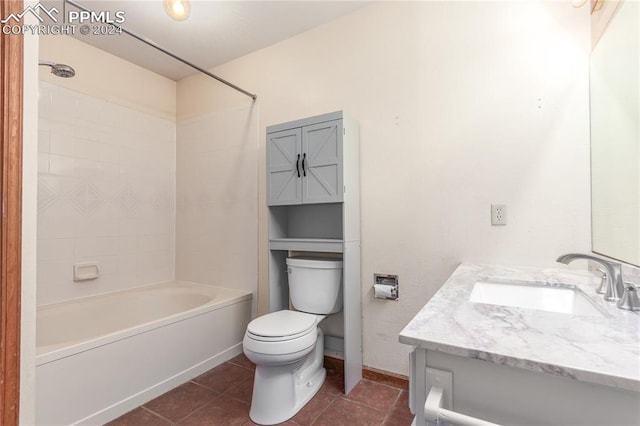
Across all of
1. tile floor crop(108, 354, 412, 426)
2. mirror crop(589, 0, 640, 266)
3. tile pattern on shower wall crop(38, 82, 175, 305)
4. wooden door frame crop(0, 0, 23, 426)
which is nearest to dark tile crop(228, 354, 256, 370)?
tile floor crop(108, 354, 412, 426)

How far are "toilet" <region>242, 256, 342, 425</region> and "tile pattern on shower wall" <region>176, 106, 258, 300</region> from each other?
691mm

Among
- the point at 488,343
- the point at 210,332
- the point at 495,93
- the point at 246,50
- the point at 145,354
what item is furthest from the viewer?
the point at 246,50

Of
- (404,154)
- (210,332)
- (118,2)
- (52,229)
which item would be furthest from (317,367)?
(118,2)

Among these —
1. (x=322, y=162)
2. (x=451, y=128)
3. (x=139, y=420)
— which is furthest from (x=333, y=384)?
(x=451, y=128)

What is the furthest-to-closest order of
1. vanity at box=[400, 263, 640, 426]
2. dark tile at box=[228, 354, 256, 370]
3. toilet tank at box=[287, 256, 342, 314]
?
dark tile at box=[228, 354, 256, 370]
toilet tank at box=[287, 256, 342, 314]
vanity at box=[400, 263, 640, 426]

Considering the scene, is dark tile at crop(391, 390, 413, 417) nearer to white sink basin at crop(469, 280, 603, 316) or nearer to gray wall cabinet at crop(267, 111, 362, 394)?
gray wall cabinet at crop(267, 111, 362, 394)

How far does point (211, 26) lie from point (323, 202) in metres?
1.55

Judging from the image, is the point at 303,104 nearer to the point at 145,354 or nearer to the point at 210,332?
the point at 210,332

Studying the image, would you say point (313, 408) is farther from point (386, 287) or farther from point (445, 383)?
point (445, 383)

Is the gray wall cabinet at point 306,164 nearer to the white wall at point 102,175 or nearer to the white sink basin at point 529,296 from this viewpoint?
the white sink basin at point 529,296

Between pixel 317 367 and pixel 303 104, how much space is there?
1816 millimetres

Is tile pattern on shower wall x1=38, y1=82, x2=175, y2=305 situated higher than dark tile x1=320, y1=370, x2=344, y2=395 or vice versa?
tile pattern on shower wall x1=38, y1=82, x2=175, y2=305

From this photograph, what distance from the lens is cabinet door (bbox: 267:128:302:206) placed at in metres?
1.97

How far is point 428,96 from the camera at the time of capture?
1.81 meters
